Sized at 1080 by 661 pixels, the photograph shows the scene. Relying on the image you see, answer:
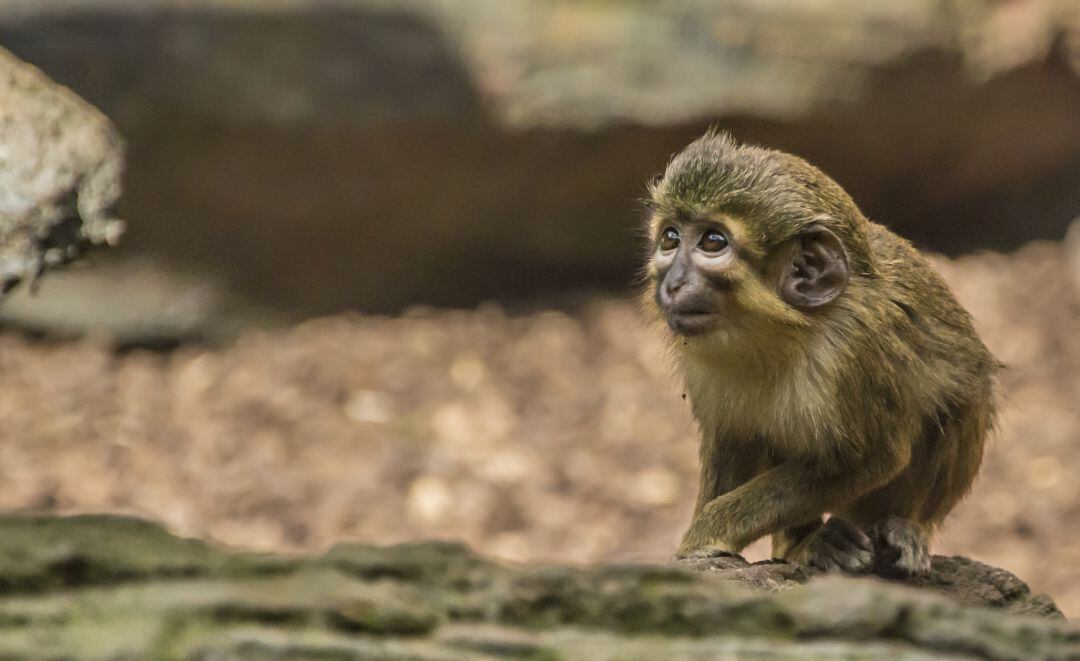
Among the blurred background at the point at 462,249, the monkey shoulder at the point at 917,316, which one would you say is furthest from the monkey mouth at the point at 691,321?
the blurred background at the point at 462,249

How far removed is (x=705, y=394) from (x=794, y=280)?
60cm

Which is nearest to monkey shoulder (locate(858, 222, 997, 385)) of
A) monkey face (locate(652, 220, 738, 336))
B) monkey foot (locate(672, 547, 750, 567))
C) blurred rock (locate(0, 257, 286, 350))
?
monkey face (locate(652, 220, 738, 336))

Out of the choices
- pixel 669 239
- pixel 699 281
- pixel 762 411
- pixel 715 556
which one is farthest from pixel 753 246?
pixel 715 556

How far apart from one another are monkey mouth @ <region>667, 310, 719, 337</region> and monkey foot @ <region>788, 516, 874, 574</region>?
920mm

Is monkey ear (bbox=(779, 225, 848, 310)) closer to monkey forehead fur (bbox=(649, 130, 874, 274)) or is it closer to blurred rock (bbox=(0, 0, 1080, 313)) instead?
monkey forehead fur (bbox=(649, 130, 874, 274))

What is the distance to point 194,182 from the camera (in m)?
11.0

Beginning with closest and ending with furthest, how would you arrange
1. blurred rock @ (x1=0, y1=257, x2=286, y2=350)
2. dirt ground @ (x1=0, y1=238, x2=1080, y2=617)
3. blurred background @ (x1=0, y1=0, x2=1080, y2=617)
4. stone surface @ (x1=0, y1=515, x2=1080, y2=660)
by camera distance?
1. stone surface @ (x1=0, y1=515, x2=1080, y2=660)
2. dirt ground @ (x1=0, y1=238, x2=1080, y2=617)
3. blurred background @ (x1=0, y1=0, x2=1080, y2=617)
4. blurred rock @ (x1=0, y1=257, x2=286, y2=350)

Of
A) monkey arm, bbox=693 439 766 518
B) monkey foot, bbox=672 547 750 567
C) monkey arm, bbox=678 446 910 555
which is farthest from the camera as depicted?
monkey arm, bbox=693 439 766 518

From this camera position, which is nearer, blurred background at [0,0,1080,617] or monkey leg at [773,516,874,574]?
monkey leg at [773,516,874,574]

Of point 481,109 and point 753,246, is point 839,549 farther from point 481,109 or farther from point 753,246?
point 481,109

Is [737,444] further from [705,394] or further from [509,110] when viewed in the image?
[509,110]

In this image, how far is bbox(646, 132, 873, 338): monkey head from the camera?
16.7ft

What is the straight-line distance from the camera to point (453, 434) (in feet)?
34.3

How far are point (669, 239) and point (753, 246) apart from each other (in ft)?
1.13
